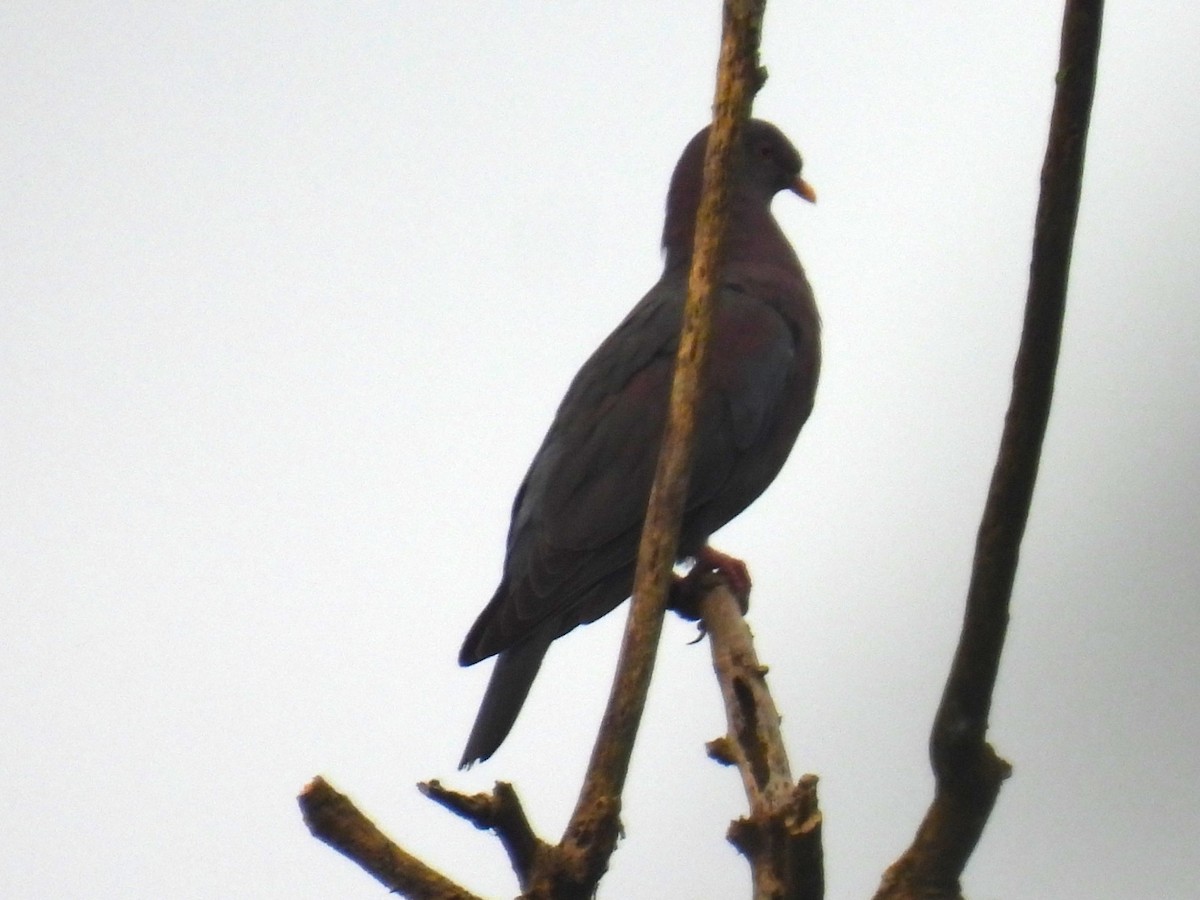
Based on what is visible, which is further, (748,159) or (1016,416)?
(748,159)

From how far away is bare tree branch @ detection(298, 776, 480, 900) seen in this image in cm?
194

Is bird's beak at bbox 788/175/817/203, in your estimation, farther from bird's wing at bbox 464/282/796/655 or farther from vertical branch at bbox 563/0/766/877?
vertical branch at bbox 563/0/766/877

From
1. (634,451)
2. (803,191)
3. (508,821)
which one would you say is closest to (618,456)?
(634,451)

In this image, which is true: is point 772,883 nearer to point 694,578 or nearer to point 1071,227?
point 1071,227

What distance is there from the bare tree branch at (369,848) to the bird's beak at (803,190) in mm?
3731

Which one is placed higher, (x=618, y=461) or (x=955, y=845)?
(x=618, y=461)

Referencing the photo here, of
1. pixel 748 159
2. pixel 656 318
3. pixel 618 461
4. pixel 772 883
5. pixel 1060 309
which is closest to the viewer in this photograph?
pixel 772 883

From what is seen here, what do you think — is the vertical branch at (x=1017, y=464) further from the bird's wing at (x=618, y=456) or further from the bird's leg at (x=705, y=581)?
the bird's wing at (x=618, y=456)

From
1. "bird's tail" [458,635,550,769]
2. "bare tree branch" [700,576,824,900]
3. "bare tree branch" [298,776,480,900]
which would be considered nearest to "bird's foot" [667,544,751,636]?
"bird's tail" [458,635,550,769]

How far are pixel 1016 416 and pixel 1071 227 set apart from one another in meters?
0.24

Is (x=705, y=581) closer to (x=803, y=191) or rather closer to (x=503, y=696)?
(x=503, y=696)

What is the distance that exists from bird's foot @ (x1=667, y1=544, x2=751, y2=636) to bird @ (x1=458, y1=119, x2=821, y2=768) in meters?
0.02

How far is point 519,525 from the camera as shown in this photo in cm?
414

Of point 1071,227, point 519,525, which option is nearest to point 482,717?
point 519,525
